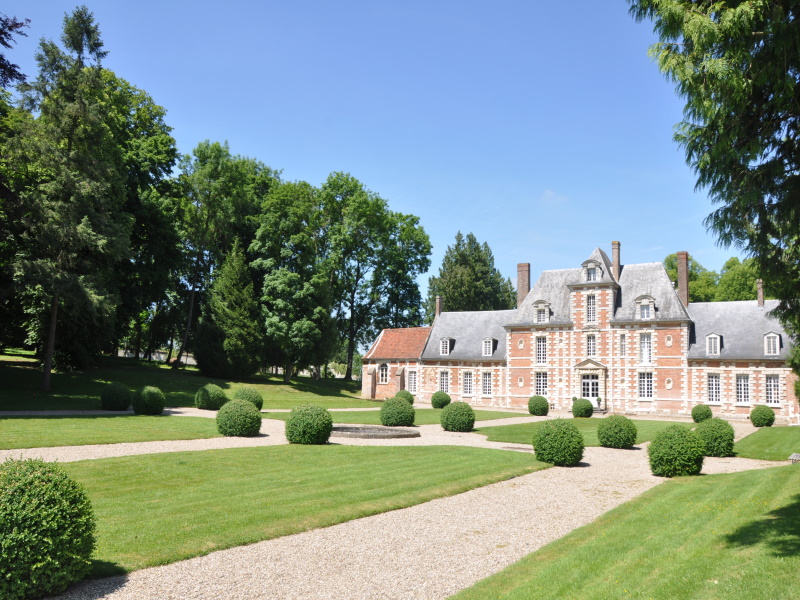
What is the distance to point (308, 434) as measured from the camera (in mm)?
16641

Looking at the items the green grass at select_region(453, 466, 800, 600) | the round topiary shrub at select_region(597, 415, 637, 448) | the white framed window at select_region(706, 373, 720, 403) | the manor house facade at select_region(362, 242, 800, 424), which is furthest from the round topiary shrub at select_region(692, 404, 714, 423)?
the green grass at select_region(453, 466, 800, 600)

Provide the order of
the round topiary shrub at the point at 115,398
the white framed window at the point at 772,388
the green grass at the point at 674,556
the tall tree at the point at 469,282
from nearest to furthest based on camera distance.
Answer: the green grass at the point at 674,556 < the round topiary shrub at the point at 115,398 < the white framed window at the point at 772,388 < the tall tree at the point at 469,282

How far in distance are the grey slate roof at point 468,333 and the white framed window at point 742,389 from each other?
14451mm

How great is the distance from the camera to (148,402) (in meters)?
22.8

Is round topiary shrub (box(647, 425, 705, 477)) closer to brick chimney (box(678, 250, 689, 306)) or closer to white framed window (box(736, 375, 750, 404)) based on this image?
white framed window (box(736, 375, 750, 404))

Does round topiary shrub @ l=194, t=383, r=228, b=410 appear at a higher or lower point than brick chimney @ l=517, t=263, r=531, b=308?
lower

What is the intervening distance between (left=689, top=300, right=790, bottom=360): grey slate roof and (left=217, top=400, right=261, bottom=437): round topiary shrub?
27998mm

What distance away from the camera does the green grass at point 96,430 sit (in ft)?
49.1

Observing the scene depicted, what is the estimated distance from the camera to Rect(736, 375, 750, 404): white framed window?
33.8m

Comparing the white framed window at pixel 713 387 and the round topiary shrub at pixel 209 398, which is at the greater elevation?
the white framed window at pixel 713 387

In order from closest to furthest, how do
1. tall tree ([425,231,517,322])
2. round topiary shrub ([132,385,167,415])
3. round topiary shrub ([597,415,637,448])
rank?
round topiary shrub ([597,415,637,448]) < round topiary shrub ([132,385,167,415]) < tall tree ([425,231,517,322])

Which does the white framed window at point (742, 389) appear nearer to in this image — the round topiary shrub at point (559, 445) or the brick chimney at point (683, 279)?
the brick chimney at point (683, 279)

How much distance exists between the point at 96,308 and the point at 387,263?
94.0 feet

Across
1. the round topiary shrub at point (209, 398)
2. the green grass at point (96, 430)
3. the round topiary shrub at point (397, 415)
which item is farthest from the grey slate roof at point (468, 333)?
the green grass at point (96, 430)
